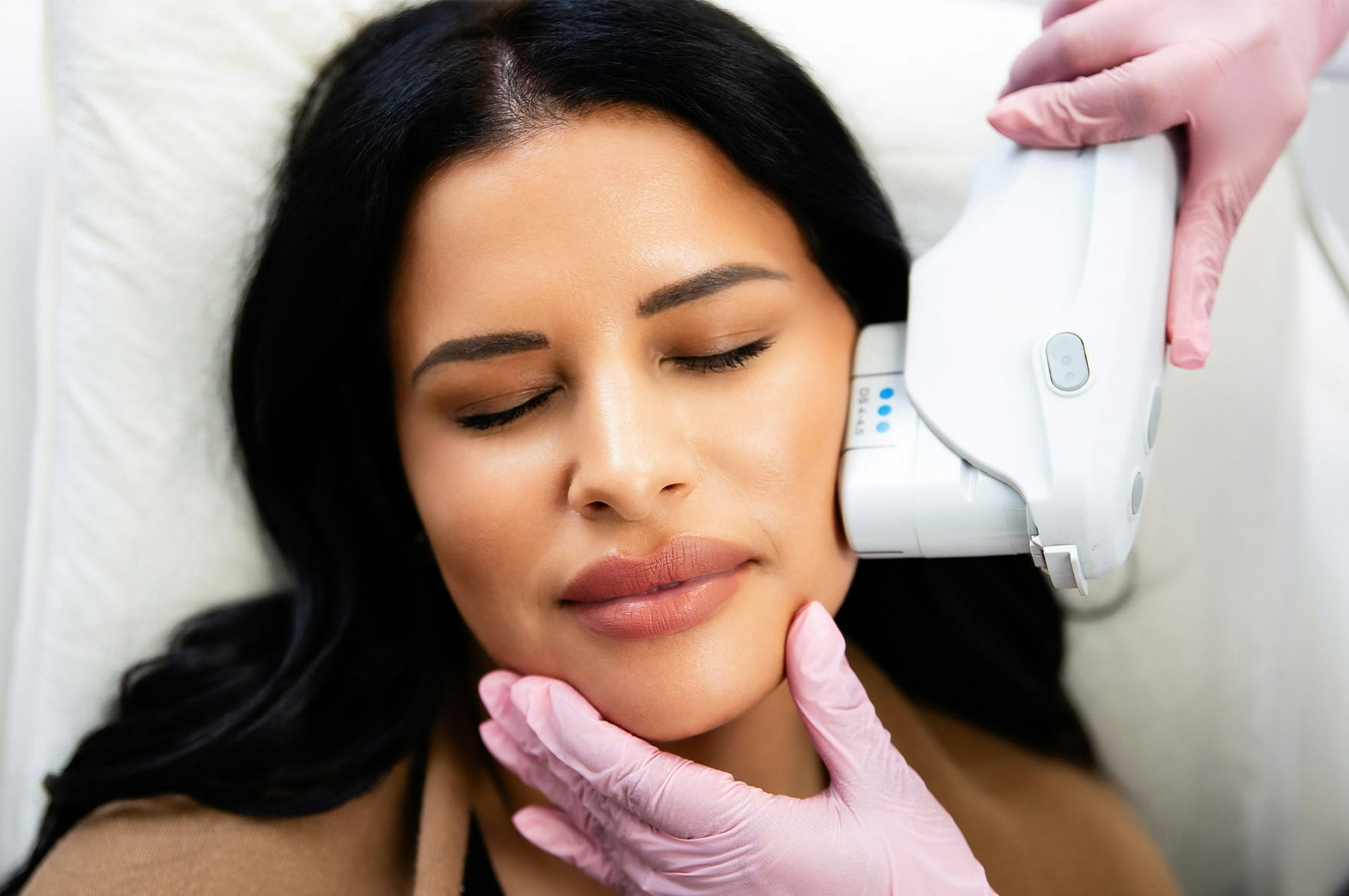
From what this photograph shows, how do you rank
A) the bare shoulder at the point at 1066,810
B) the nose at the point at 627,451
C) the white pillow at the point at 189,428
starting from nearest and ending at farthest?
1. the nose at the point at 627,451
2. the bare shoulder at the point at 1066,810
3. the white pillow at the point at 189,428

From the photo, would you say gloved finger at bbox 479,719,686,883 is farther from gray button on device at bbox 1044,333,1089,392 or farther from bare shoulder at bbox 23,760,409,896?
gray button on device at bbox 1044,333,1089,392

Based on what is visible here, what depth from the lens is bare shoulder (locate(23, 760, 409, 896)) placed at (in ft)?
3.26

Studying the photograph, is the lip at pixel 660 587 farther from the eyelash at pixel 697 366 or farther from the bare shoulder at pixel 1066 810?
the bare shoulder at pixel 1066 810

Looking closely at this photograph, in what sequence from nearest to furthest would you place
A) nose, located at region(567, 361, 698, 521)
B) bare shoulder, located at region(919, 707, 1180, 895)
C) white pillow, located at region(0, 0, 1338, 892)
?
nose, located at region(567, 361, 698, 521)
bare shoulder, located at region(919, 707, 1180, 895)
white pillow, located at region(0, 0, 1338, 892)

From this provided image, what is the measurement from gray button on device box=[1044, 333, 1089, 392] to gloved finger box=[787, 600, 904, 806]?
0.28 metres

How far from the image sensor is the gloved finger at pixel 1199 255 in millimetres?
912

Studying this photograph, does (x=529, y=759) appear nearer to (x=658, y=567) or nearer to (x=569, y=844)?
(x=569, y=844)

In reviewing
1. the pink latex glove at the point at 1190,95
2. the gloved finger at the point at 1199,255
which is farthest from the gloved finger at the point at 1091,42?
the gloved finger at the point at 1199,255

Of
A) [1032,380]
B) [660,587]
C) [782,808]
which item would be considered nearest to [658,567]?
[660,587]

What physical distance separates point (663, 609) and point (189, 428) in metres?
0.71

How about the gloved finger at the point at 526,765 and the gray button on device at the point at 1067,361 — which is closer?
the gray button on device at the point at 1067,361

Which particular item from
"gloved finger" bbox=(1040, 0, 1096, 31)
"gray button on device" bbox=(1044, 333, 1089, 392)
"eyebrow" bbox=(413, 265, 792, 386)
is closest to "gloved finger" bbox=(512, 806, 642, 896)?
"eyebrow" bbox=(413, 265, 792, 386)

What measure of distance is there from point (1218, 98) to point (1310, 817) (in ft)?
2.56

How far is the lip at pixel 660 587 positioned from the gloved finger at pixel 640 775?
0.09m
